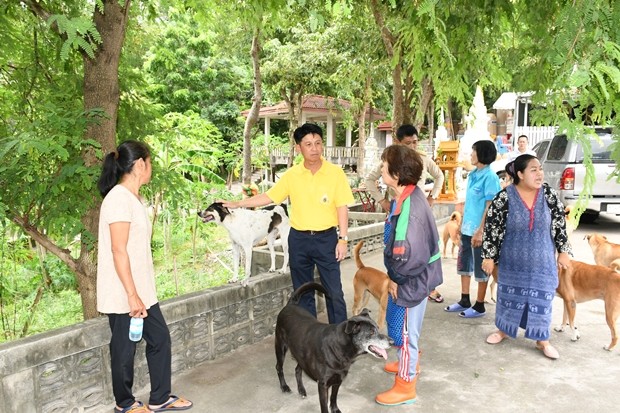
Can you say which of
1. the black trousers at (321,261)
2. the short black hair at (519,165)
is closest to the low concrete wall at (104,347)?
the black trousers at (321,261)

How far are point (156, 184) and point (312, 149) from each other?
1427 mm

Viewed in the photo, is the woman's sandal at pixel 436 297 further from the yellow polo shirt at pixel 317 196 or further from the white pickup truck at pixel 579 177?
the white pickup truck at pixel 579 177

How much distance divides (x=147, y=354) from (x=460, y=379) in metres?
2.32

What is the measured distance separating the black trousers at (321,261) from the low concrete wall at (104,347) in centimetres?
58

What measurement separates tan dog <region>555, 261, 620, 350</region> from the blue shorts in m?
0.79

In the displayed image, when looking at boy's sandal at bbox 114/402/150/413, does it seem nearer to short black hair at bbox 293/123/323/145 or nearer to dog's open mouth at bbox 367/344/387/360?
dog's open mouth at bbox 367/344/387/360

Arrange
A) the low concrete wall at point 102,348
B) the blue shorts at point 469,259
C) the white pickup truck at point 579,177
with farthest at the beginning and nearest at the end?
the white pickup truck at point 579,177
the blue shorts at point 469,259
the low concrete wall at point 102,348

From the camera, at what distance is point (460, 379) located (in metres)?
3.83

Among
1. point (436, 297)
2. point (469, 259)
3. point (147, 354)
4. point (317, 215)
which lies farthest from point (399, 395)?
point (436, 297)

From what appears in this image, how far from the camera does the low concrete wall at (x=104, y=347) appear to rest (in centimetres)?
293

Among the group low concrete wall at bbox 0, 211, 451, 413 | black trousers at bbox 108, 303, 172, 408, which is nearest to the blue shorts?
low concrete wall at bbox 0, 211, 451, 413

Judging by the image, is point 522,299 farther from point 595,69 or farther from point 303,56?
point 303,56

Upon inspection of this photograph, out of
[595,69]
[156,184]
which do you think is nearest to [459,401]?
[595,69]

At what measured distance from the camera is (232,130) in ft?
85.3
